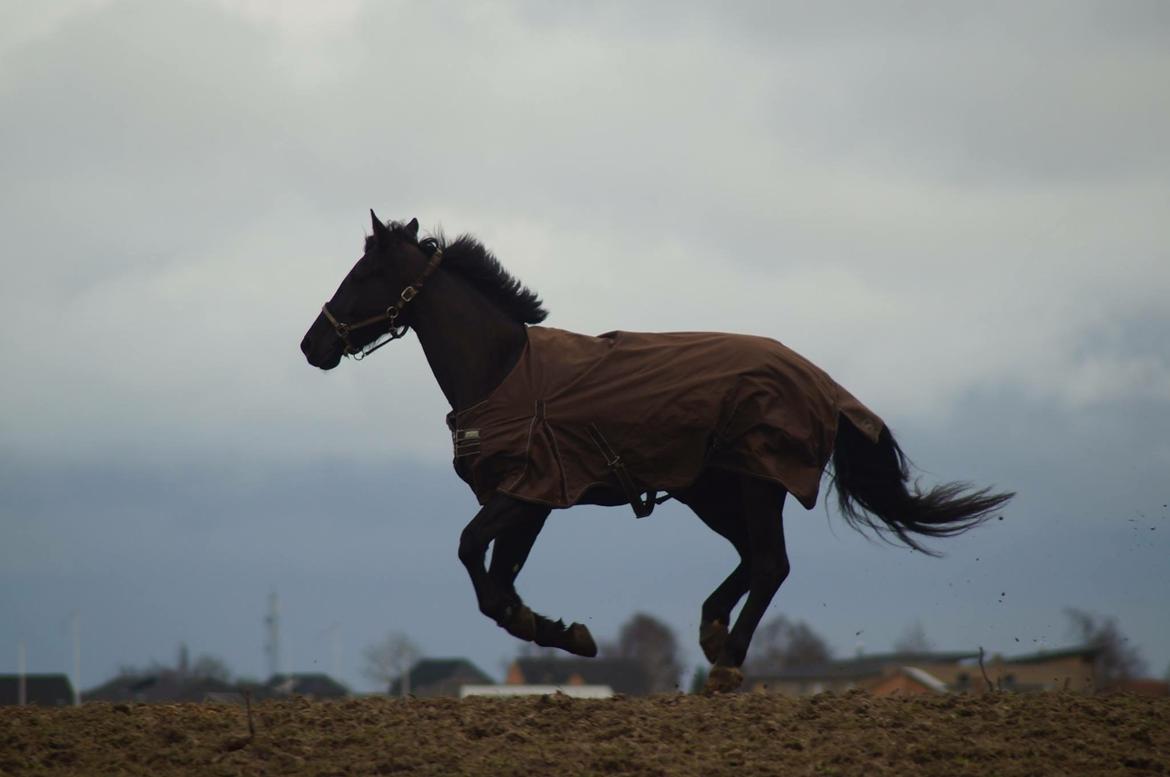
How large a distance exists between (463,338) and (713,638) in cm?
261

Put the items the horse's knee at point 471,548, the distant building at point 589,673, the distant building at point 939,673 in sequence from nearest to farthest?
the horse's knee at point 471,548 → the distant building at point 939,673 → the distant building at point 589,673

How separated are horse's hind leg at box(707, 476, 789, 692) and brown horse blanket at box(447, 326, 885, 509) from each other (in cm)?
18

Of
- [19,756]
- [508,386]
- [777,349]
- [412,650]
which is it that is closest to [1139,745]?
[777,349]

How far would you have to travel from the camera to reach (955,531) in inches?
466

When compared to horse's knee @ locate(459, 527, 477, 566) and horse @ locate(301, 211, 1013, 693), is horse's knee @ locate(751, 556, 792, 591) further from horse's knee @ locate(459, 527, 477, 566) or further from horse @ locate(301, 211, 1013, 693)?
horse's knee @ locate(459, 527, 477, 566)

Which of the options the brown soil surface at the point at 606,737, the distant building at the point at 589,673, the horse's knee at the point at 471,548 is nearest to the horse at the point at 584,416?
the horse's knee at the point at 471,548

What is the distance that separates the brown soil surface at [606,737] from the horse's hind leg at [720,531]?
3.42 feet

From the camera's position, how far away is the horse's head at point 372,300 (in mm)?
11047

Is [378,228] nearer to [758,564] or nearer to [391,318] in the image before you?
[391,318]

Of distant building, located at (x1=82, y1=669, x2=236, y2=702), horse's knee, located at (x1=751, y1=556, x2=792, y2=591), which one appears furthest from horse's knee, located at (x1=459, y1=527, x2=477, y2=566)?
distant building, located at (x1=82, y1=669, x2=236, y2=702)

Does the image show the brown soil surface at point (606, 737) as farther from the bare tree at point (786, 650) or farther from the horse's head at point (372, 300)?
the bare tree at point (786, 650)

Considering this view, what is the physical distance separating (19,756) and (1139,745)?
6.09 m

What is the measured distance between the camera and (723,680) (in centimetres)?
1060

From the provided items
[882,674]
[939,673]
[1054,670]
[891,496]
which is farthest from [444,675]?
[891,496]
